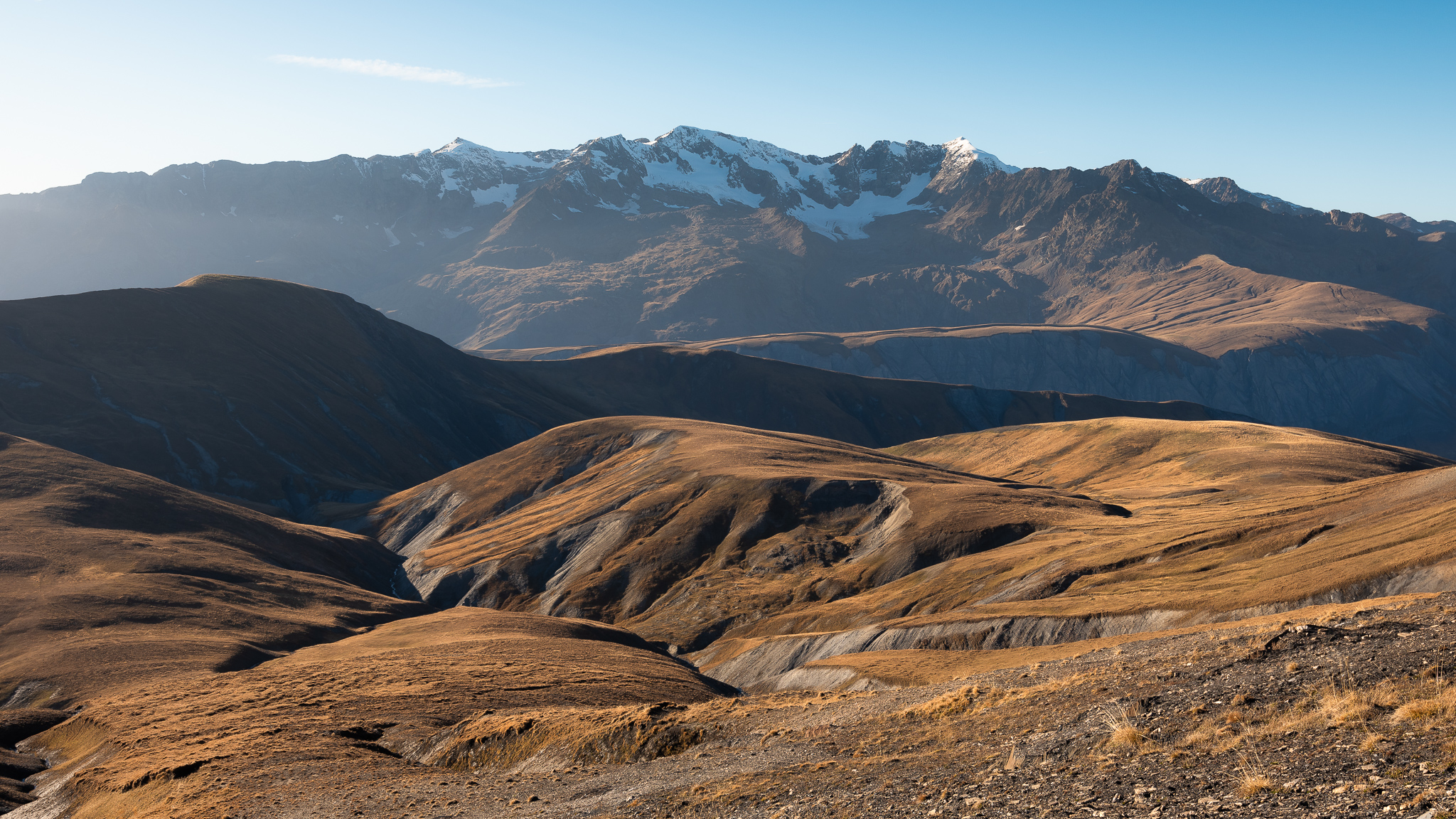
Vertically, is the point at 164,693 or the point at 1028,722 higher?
the point at 1028,722

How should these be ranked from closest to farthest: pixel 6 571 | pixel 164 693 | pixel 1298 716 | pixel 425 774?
1. pixel 1298 716
2. pixel 425 774
3. pixel 164 693
4. pixel 6 571

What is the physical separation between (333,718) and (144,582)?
58.4 m

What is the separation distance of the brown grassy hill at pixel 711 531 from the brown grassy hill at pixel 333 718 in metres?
34.0

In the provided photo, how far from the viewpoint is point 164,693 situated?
221ft

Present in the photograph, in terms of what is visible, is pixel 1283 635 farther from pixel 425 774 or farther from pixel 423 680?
pixel 423 680

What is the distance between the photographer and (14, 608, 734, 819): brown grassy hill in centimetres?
4259

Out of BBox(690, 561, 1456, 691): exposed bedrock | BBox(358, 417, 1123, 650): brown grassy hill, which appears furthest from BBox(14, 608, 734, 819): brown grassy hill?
BBox(358, 417, 1123, 650): brown grassy hill

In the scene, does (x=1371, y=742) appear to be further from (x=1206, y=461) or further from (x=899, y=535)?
(x=1206, y=461)

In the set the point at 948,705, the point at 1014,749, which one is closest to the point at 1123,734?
the point at 1014,749

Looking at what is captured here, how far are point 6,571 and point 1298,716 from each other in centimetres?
11840

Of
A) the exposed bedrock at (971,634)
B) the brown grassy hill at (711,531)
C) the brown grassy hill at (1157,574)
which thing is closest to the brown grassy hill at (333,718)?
the exposed bedrock at (971,634)

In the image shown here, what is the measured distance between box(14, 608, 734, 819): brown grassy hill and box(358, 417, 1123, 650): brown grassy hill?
34.0m

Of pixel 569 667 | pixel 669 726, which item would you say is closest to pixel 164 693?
pixel 569 667

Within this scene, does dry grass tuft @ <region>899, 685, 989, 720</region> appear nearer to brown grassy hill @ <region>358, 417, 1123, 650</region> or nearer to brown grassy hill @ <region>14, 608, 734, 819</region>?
brown grassy hill @ <region>14, 608, 734, 819</region>
